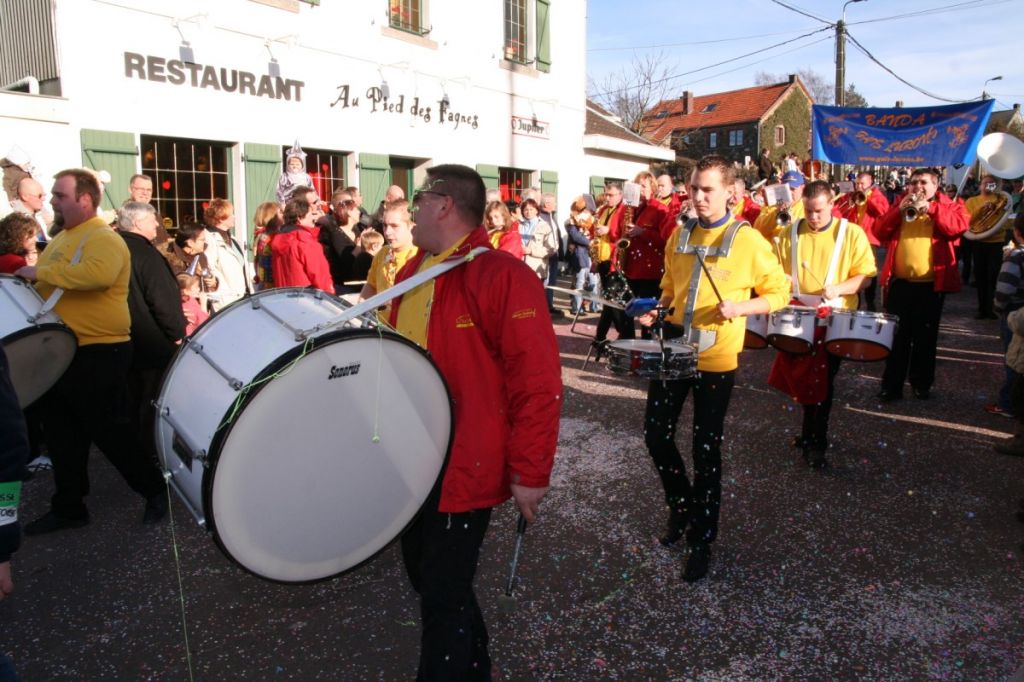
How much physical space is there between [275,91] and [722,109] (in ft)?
176

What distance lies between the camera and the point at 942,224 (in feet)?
21.3

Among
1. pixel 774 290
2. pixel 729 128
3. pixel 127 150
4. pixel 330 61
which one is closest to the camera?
pixel 774 290

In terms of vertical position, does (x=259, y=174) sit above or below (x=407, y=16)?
below

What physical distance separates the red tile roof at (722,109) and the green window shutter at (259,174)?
46211mm

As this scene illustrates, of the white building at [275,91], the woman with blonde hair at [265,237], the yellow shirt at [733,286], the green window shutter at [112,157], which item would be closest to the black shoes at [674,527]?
the yellow shirt at [733,286]

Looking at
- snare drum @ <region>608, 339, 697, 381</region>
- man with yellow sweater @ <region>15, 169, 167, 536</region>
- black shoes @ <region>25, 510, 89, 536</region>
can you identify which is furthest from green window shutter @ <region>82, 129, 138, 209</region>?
snare drum @ <region>608, 339, 697, 381</region>

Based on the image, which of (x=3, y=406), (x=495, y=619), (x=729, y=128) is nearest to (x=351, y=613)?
(x=495, y=619)

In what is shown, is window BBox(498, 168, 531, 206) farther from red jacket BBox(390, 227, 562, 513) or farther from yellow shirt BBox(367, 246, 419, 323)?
red jacket BBox(390, 227, 562, 513)

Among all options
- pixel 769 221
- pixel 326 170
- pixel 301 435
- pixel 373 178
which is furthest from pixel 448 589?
pixel 373 178

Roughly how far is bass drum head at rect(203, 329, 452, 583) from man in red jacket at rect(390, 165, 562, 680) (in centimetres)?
10

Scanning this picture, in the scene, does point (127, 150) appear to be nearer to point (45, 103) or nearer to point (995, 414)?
point (45, 103)

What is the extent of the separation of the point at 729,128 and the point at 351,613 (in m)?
58.8

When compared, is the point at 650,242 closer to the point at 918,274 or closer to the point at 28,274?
the point at 918,274

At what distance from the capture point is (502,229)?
8.73 m
